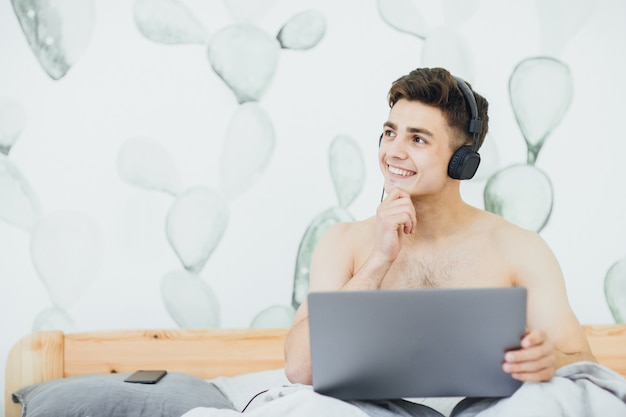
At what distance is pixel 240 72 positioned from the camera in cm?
219

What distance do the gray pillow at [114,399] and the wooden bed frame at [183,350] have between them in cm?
23

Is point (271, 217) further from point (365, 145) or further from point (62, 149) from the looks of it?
point (62, 149)

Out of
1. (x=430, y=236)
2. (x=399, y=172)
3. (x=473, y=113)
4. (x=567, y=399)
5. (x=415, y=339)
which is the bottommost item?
(x=567, y=399)

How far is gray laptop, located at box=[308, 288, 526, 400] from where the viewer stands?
47.9 inches

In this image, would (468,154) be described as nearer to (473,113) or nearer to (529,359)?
(473,113)

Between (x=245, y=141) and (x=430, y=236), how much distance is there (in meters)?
0.66

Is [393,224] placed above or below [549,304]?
above

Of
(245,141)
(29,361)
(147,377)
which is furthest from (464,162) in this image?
(29,361)

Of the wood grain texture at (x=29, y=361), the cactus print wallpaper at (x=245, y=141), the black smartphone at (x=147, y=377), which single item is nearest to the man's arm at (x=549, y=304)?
the cactus print wallpaper at (x=245, y=141)

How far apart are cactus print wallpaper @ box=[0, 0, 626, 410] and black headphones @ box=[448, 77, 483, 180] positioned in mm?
462

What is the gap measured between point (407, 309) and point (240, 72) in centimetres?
118

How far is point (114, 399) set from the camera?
169 cm

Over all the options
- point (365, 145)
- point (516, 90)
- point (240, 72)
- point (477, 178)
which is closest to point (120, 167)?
point (240, 72)

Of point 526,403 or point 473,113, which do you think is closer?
point 526,403
